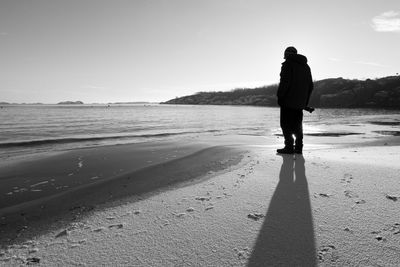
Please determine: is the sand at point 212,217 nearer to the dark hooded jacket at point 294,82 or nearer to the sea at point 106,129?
A: the dark hooded jacket at point 294,82

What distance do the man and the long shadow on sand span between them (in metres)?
3.26

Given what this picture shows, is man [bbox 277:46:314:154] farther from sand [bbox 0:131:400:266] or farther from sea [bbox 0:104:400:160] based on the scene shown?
sea [bbox 0:104:400:160]

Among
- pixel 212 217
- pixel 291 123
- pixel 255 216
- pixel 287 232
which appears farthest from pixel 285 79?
pixel 287 232

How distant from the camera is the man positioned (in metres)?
6.54

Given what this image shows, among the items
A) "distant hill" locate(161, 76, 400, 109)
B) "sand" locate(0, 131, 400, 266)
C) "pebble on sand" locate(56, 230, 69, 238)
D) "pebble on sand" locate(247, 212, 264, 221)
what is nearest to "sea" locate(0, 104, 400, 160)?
"sand" locate(0, 131, 400, 266)

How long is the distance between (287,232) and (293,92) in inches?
194

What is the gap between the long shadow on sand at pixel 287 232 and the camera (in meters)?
1.99

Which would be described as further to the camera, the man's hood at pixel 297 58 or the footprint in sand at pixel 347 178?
the man's hood at pixel 297 58

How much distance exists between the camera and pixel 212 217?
110 inches

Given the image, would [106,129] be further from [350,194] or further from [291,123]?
[350,194]

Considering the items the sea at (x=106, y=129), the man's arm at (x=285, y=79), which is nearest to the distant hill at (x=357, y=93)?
the sea at (x=106, y=129)

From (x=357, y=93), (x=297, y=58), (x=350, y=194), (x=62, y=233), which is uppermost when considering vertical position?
(x=357, y=93)

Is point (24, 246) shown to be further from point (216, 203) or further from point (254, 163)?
point (254, 163)

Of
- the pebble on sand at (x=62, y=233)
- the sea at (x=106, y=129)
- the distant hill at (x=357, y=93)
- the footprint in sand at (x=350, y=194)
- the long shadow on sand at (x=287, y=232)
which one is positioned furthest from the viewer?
the distant hill at (x=357, y=93)
